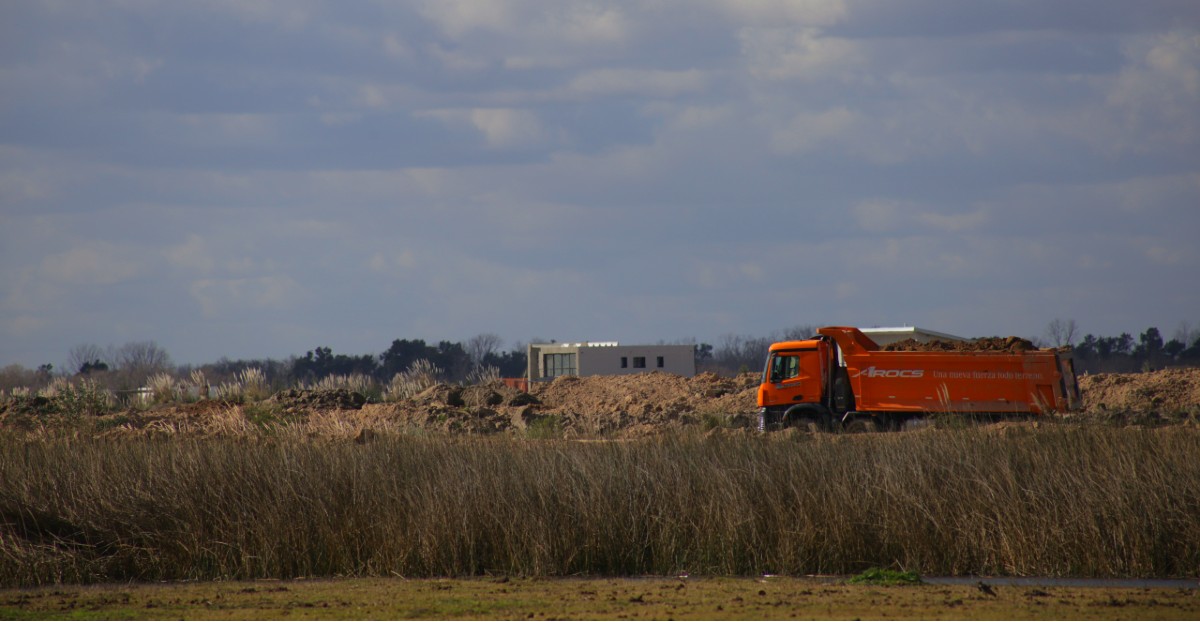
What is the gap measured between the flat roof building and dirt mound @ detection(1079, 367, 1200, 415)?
25729 mm

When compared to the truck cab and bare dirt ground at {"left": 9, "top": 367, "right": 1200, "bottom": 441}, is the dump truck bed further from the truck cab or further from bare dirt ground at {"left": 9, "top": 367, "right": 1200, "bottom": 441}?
bare dirt ground at {"left": 9, "top": 367, "right": 1200, "bottom": 441}

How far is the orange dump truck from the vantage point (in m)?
28.3

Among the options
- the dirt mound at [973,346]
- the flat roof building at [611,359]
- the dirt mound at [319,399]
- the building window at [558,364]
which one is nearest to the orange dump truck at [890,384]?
the dirt mound at [973,346]

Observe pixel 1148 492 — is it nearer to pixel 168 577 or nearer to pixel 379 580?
pixel 379 580

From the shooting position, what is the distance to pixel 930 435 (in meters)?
19.2

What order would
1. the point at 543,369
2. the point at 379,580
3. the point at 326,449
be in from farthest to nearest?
the point at 543,369
the point at 326,449
the point at 379,580

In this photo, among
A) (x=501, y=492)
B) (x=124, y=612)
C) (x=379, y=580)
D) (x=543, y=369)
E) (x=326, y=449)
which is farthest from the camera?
(x=543, y=369)

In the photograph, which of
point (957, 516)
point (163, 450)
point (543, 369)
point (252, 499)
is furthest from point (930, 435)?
point (543, 369)

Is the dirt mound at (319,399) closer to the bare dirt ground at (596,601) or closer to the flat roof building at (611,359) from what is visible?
the flat roof building at (611,359)

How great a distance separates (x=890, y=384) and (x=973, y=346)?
2.29 meters

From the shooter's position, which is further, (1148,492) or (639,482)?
(639,482)

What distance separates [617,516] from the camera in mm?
15688

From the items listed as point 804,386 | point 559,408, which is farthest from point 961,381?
point 559,408

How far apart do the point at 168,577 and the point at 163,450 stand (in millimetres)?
3292
